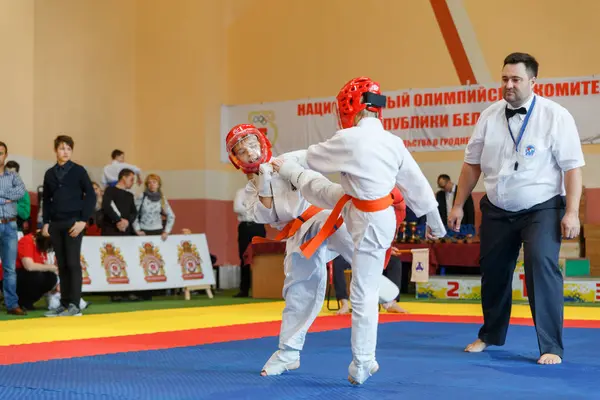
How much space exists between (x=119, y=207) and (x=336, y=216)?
22.1 feet

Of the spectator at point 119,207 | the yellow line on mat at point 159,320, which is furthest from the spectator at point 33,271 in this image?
the spectator at point 119,207

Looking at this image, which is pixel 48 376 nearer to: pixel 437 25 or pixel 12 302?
pixel 12 302

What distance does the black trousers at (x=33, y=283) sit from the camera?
27.1 ft

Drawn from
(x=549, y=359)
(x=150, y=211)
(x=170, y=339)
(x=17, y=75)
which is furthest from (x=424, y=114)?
(x=549, y=359)

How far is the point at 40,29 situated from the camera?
12.1 metres

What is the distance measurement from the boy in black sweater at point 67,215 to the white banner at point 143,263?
1.71 m

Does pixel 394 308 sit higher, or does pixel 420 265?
pixel 420 265

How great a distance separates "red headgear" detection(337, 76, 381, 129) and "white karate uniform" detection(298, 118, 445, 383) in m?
0.07

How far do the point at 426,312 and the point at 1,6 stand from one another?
6988 millimetres

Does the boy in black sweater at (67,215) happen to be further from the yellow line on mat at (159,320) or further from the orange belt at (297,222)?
the orange belt at (297,222)

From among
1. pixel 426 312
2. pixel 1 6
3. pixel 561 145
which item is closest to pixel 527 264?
pixel 561 145

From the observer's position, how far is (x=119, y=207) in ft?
33.2

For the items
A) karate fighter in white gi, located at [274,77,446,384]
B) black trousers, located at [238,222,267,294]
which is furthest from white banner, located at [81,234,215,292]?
karate fighter in white gi, located at [274,77,446,384]

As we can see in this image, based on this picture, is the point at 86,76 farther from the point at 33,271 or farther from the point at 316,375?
the point at 316,375
